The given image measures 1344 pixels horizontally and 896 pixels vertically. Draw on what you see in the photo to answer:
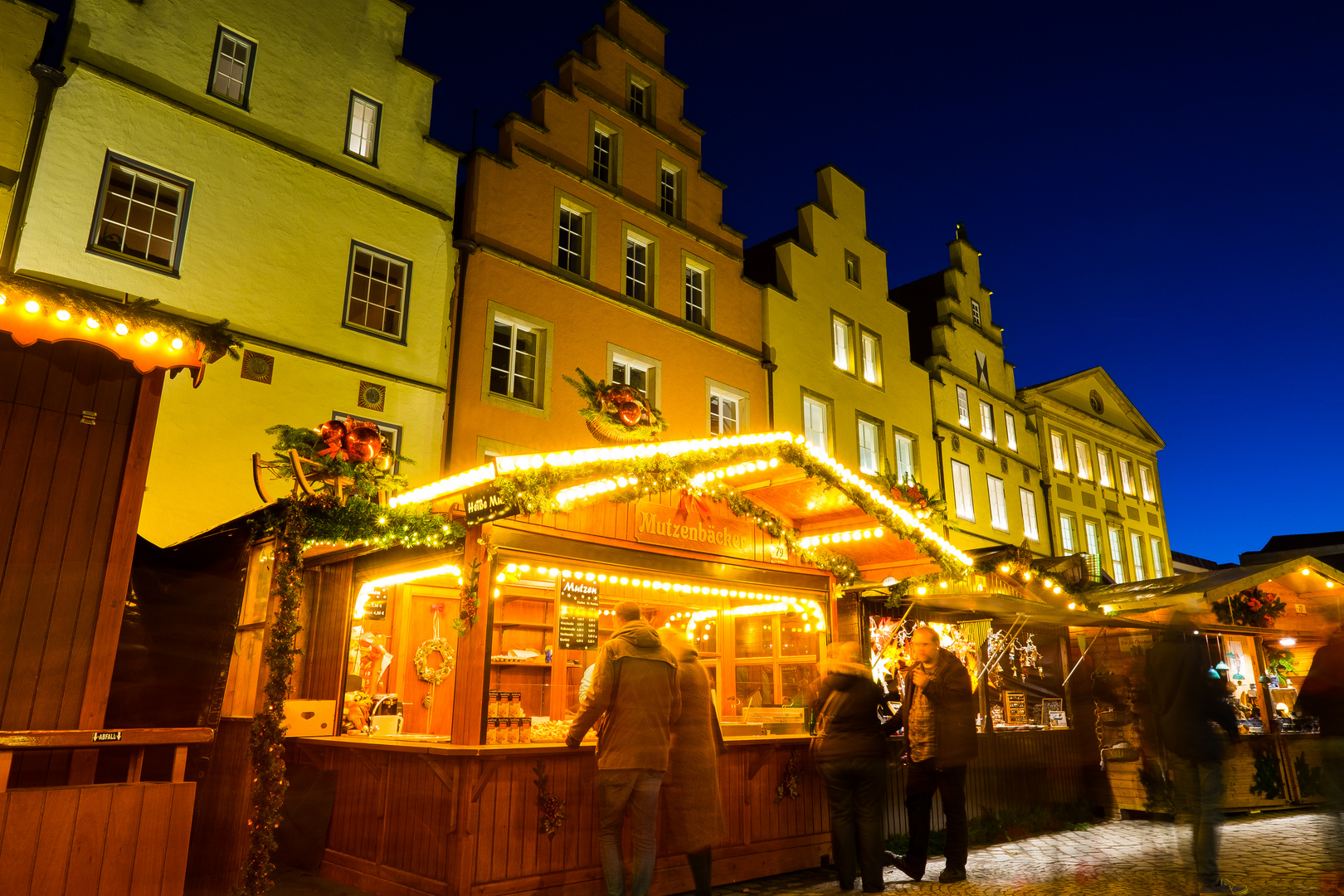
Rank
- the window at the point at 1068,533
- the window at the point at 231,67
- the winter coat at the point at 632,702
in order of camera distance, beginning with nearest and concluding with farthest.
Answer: the winter coat at the point at 632,702 < the window at the point at 231,67 < the window at the point at 1068,533

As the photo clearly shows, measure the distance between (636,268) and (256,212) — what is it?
683 centimetres

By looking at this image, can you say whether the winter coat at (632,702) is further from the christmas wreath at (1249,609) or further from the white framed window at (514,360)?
the christmas wreath at (1249,609)

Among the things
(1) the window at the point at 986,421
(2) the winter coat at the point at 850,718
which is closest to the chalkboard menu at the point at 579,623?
(2) the winter coat at the point at 850,718

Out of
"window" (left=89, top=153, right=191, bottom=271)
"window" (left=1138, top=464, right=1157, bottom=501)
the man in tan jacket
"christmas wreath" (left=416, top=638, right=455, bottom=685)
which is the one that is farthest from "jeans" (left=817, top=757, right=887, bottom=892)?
"window" (left=1138, top=464, right=1157, bottom=501)

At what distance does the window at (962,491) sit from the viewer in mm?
22792

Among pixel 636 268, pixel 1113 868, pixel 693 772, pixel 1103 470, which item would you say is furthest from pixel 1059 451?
pixel 693 772

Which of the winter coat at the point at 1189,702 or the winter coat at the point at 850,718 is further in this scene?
the winter coat at the point at 850,718

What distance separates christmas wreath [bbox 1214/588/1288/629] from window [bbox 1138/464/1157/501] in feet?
55.9

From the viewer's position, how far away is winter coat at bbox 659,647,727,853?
693cm

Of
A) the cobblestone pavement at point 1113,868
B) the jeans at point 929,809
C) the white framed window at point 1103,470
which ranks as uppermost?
the white framed window at point 1103,470

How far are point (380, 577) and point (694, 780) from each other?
12.6 ft

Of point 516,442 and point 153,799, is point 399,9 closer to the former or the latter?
point 516,442

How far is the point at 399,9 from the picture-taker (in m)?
14.8

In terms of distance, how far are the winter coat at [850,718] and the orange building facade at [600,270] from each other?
723 cm
